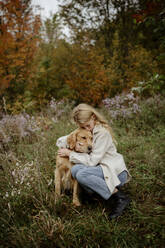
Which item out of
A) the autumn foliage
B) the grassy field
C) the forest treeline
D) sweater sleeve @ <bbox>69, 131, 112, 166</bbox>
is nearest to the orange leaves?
the forest treeline

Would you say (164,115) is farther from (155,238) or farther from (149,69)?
(155,238)

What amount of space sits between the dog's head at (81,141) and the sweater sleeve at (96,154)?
3.8 inches

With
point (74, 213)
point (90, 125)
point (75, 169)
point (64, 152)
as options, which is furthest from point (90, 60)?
point (74, 213)

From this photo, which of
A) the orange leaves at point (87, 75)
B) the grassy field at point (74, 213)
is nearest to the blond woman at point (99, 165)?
the grassy field at point (74, 213)

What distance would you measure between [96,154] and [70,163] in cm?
47

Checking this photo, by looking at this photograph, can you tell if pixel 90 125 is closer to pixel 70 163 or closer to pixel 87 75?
pixel 70 163

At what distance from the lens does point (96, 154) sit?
2559mm

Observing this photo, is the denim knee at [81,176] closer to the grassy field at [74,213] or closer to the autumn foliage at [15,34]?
the grassy field at [74,213]

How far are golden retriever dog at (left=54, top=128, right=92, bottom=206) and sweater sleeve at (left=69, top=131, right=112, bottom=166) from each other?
120mm

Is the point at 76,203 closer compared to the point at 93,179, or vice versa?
the point at 93,179

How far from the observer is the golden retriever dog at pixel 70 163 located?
2.71 metres

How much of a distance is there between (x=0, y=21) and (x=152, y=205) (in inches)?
275

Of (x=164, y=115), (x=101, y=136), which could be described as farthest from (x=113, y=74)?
(x=101, y=136)

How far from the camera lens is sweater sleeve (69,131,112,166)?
255cm
